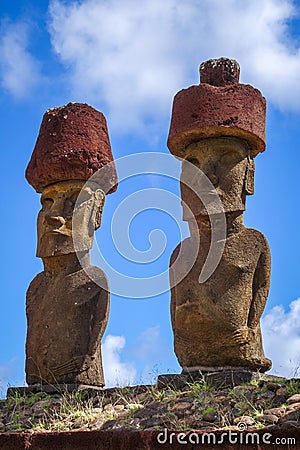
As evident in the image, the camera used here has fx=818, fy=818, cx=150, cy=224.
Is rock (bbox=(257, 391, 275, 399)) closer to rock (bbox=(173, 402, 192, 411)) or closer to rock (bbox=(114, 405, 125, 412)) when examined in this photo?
rock (bbox=(173, 402, 192, 411))

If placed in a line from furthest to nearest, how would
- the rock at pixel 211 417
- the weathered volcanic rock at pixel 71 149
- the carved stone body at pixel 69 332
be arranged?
the weathered volcanic rock at pixel 71 149, the carved stone body at pixel 69 332, the rock at pixel 211 417

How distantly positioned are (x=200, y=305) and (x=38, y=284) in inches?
111

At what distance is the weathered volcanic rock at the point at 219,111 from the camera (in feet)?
32.0

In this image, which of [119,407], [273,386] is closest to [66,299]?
[119,407]

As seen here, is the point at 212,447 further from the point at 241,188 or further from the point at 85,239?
the point at 85,239

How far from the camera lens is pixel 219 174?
9664mm

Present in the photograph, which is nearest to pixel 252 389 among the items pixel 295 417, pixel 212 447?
pixel 295 417

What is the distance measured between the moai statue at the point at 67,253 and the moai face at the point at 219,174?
1.64m

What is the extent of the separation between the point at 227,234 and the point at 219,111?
1.48 m

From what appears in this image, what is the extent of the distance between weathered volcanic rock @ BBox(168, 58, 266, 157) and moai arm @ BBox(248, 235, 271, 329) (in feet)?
4.66

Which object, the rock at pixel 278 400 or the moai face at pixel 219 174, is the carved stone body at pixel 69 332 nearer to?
the moai face at pixel 219 174

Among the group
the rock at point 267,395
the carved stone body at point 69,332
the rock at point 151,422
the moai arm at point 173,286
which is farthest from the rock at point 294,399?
the carved stone body at point 69,332

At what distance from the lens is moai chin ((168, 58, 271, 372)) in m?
9.16

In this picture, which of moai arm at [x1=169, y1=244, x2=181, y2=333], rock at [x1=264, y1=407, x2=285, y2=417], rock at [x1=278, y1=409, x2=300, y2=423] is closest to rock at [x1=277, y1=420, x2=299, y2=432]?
rock at [x1=278, y1=409, x2=300, y2=423]
